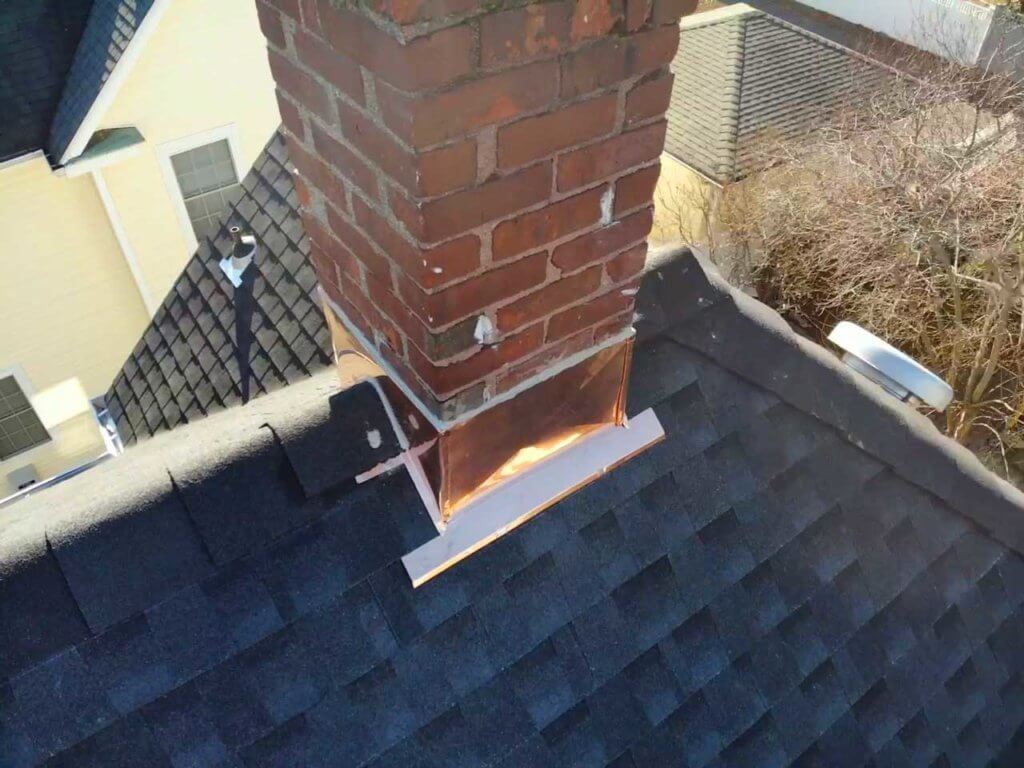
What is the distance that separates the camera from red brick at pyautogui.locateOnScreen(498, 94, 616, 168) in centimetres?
137

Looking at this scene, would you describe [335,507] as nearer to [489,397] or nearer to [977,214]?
[489,397]

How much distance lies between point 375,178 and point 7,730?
54.4 inches

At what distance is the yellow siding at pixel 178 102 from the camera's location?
25.5ft

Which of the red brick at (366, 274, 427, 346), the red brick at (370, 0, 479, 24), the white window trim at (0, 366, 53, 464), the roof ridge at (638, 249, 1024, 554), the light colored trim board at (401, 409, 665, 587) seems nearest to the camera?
the red brick at (370, 0, 479, 24)

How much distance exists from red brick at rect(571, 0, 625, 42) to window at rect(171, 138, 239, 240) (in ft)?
27.1

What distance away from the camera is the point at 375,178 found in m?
1.43

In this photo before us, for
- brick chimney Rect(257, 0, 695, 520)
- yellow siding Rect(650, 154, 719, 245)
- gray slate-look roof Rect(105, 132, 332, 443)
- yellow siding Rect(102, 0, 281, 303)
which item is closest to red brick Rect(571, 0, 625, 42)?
brick chimney Rect(257, 0, 695, 520)

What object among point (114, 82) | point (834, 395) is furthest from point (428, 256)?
point (114, 82)

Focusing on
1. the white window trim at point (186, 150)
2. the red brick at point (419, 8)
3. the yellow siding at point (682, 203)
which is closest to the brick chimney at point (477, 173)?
the red brick at point (419, 8)

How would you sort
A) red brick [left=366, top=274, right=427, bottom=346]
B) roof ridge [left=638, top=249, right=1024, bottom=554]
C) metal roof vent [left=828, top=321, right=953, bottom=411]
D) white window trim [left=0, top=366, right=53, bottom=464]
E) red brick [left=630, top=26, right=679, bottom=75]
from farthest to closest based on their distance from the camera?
white window trim [left=0, top=366, right=53, bottom=464]
metal roof vent [left=828, top=321, right=953, bottom=411]
roof ridge [left=638, top=249, right=1024, bottom=554]
red brick [left=366, top=274, right=427, bottom=346]
red brick [left=630, top=26, right=679, bottom=75]

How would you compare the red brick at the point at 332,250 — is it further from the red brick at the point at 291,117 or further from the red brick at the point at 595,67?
the red brick at the point at 595,67

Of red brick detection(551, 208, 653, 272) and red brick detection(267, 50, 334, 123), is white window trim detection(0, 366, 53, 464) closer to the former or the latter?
red brick detection(267, 50, 334, 123)

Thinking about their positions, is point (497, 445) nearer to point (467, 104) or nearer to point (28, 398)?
point (467, 104)

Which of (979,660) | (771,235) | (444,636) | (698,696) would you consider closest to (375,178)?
(444,636)
